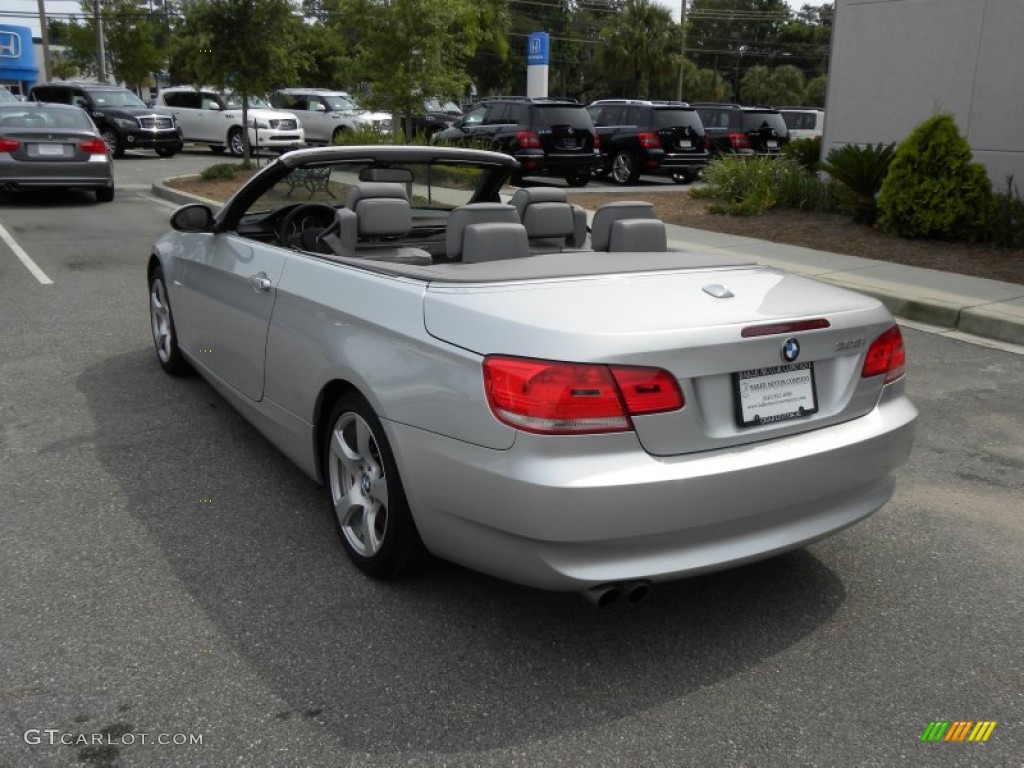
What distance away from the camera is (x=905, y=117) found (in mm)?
13727

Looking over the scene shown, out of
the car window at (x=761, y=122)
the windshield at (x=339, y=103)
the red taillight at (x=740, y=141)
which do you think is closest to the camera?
the red taillight at (x=740, y=141)

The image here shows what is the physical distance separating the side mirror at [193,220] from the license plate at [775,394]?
3.12m

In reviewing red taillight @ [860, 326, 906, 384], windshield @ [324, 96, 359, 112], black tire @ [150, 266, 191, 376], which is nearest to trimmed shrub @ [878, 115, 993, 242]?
red taillight @ [860, 326, 906, 384]

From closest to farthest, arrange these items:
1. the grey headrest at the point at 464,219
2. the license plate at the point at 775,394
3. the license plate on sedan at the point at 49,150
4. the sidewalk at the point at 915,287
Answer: the license plate at the point at 775,394 < the grey headrest at the point at 464,219 < the sidewalk at the point at 915,287 < the license plate on sedan at the point at 49,150

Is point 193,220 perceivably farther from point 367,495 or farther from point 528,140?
point 528,140

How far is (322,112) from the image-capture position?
92.7ft

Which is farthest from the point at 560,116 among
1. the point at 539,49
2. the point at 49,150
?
the point at 539,49

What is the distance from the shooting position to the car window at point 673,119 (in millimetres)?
21422

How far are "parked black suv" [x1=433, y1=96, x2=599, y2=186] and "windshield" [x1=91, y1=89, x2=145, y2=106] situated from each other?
11.1 metres

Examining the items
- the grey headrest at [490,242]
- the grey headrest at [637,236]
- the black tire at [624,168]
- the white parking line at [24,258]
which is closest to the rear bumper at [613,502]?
the grey headrest at [490,242]

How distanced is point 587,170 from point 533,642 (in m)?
18.2

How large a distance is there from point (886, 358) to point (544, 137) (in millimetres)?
17245

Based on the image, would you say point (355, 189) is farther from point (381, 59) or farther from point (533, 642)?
point (381, 59)

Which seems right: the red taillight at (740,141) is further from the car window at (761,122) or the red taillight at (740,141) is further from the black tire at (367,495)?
the black tire at (367,495)
